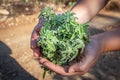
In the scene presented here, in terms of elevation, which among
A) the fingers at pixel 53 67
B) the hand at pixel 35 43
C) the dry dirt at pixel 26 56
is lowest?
the dry dirt at pixel 26 56

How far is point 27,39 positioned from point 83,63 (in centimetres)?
232

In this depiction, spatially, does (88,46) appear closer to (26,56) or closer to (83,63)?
(83,63)

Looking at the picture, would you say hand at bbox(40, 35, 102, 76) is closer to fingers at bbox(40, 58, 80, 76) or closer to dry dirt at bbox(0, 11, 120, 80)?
fingers at bbox(40, 58, 80, 76)

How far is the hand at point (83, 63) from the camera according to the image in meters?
1.49

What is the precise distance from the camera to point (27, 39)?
3.76 m

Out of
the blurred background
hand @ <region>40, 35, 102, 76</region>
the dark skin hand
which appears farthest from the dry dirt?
hand @ <region>40, 35, 102, 76</region>

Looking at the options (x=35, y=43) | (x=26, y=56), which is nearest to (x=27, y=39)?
(x=26, y=56)

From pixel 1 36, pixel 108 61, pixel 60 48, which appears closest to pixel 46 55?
pixel 60 48

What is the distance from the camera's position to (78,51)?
1.47 m

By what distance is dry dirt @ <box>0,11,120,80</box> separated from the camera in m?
3.08

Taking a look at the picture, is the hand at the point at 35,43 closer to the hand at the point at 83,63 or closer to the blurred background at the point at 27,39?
the hand at the point at 83,63

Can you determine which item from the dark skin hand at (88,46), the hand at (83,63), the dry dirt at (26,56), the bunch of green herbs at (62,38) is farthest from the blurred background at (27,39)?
the bunch of green herbs at (62,38)

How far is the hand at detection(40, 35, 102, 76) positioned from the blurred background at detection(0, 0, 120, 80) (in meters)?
1.46

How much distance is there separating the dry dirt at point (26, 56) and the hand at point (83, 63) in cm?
146
